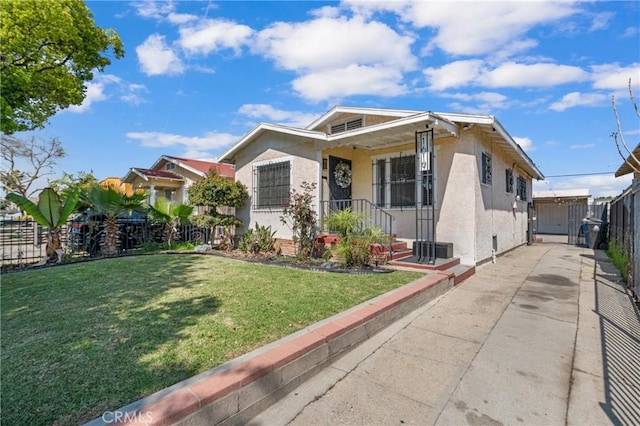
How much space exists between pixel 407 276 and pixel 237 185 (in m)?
8.02

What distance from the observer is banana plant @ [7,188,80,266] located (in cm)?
834

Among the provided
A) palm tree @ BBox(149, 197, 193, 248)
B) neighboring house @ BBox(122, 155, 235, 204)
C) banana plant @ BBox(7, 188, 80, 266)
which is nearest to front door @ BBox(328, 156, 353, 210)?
palm tree @ BBox(149, 197, 193, 248)

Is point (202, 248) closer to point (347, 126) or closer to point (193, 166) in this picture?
point (347, 126)

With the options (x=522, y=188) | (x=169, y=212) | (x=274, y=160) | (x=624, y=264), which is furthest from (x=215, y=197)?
(x=522, y=188)

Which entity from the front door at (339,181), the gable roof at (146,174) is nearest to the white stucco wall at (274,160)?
the front door at (339,181)

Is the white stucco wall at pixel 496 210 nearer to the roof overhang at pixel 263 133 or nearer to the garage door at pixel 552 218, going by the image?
the roof overhang at pixel 263 133

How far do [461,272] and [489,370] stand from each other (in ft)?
14.7

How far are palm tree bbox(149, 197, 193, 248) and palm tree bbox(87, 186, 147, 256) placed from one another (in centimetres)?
77

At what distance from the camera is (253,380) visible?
104 inches

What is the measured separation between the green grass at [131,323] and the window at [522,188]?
11.2 meters

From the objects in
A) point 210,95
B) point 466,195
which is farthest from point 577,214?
point 210,95

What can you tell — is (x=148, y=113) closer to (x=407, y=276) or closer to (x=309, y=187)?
(x=309, y=187)

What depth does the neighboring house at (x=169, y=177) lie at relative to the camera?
67.2 ft

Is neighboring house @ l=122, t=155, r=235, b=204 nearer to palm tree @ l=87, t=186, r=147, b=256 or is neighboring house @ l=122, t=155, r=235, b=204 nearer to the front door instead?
palm tree @ l=87, t=186, r=147, b=256
